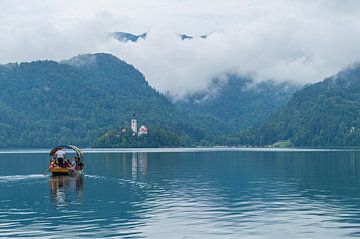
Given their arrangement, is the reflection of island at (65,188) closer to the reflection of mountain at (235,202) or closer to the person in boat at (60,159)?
the reflection of mountain at (235,202)

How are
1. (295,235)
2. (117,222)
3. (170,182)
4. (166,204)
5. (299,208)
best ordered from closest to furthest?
(295,235)
(117,222)
(299,208)
(166,204)
(170,182)

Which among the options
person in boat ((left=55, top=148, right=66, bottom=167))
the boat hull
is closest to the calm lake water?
the boat hull

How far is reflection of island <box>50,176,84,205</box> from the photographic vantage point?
72000 millimetres

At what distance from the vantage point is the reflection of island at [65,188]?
72000mm

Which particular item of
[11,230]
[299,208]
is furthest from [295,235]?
[11,230]

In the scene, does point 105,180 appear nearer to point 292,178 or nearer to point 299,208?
point 292,178

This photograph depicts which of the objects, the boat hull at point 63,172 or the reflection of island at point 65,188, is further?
the boat hull at point 63,172

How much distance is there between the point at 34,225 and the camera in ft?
170

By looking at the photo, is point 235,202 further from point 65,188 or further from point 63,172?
point 63,172

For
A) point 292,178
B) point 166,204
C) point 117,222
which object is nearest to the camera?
point 117,222

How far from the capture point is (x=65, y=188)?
86.0m

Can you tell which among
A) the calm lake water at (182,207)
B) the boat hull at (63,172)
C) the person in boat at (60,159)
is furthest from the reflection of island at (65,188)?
the person in boat at (60,159)

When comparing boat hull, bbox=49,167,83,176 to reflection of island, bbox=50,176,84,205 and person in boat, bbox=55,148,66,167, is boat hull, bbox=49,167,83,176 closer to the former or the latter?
reflection of island, bbox=50,176,84,205

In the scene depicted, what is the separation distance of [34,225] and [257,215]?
19.5 meters
